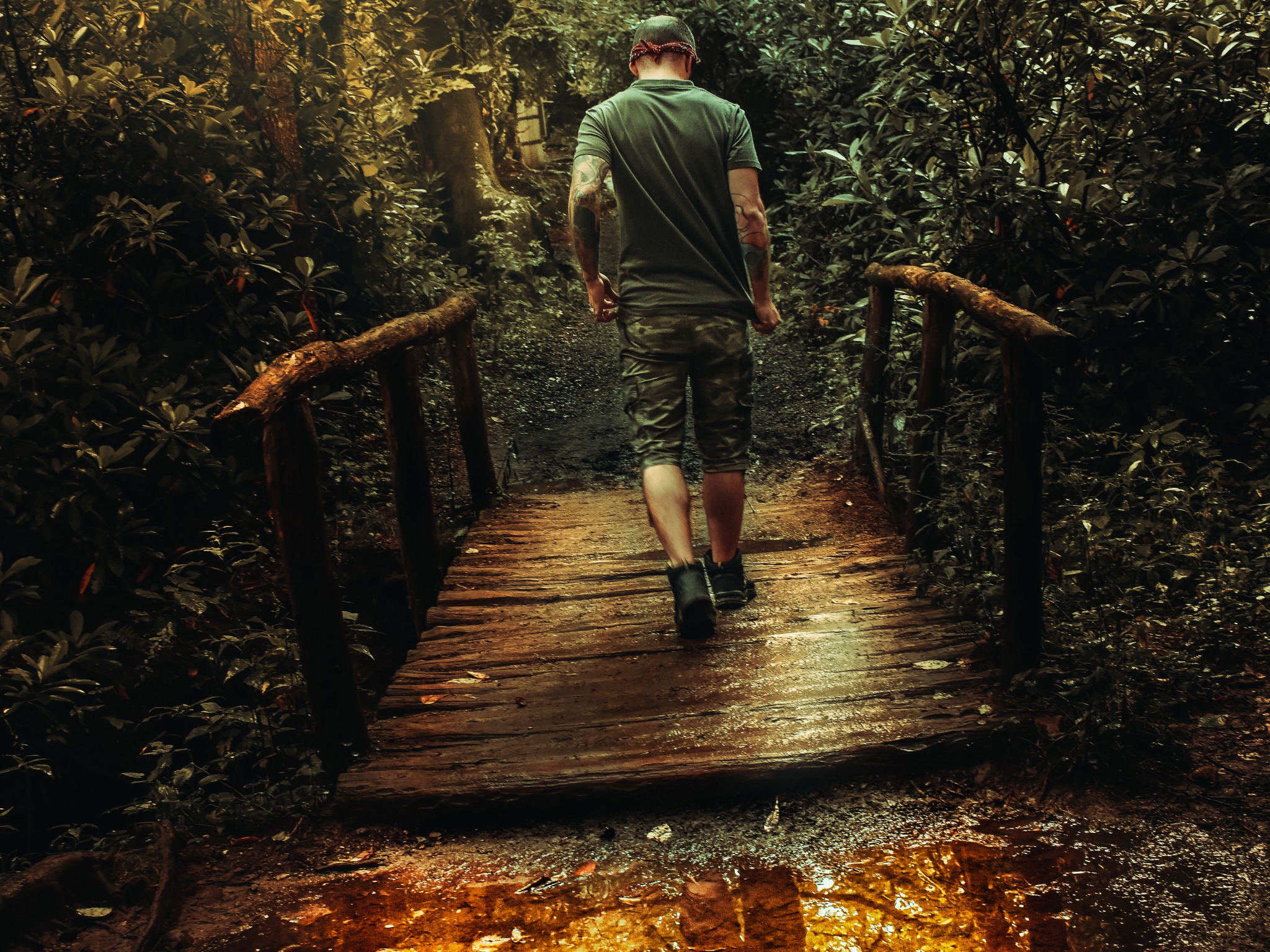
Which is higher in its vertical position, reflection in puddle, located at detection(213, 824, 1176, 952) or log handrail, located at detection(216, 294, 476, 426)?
log handrail, located at detection(216, 294, 476, 426)

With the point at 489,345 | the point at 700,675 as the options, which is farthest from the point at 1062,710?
the point at 489,345

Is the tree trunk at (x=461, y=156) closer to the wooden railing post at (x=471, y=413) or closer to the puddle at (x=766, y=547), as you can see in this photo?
the wooden railing post at (x=471, y=413)

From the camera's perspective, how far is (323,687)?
2926mm

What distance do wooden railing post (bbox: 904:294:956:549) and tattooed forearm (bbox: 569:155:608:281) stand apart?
1.48 meters

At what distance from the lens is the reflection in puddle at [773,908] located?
215 cm

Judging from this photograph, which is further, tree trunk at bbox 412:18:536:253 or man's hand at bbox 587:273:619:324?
tree trunk at bbox 412:18:536:253

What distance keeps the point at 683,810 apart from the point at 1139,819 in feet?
4.05

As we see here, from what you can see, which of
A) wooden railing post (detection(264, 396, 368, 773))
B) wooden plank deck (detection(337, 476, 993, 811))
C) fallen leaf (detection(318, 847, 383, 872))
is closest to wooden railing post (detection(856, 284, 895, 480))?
wooden plank deck (detection(337, 476, 993, 811))

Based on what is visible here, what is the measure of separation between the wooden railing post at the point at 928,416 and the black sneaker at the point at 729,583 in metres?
0.82

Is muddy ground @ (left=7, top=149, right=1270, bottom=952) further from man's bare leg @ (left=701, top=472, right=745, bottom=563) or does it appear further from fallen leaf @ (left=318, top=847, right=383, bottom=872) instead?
man's bare leg @ (left=701, top=472, right=745, bottom=563)

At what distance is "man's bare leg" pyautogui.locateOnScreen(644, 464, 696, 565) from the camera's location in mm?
3643

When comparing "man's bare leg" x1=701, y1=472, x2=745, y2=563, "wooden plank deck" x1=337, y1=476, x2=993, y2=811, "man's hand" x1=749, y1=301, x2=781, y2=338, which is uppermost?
"man's hand" x1=749, y1=301, x2=781, y2=338

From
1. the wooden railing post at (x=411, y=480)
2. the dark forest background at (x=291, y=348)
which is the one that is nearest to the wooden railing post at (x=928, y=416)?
the dark forest background at (x=291, y=348)

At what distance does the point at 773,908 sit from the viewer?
2.30 meters
